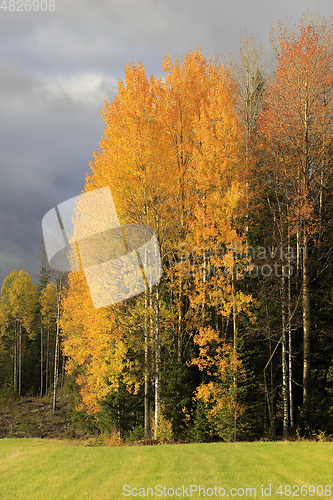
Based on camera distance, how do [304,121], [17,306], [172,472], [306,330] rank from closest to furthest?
[172,472], [306,330], [304,121], [17,306]

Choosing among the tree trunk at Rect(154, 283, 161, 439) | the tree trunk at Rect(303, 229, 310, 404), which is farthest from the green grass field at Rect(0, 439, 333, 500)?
the tree trunk at Rect(303, 229, 310, 404)

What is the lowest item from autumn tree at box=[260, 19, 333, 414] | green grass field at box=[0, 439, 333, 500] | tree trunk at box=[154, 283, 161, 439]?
green grass field at box=[0, 439, 333, 500]

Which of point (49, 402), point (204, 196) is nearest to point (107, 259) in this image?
point (204, 196)

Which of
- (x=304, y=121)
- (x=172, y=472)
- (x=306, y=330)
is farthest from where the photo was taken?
→ (x=304, y=121)

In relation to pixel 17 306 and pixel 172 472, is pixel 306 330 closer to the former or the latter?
pixel 172 472

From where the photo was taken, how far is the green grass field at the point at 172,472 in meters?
7.96

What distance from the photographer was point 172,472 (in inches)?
352

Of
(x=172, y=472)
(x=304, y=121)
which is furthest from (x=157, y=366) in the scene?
(x=304, y=121)

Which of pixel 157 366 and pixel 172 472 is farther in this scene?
pixel 157 366

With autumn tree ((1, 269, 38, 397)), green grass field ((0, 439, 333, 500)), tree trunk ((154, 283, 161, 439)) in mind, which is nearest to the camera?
green grass field ((0, 439, 333, 500))

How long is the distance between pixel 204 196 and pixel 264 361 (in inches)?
325

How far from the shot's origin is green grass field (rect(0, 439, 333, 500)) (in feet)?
26.1

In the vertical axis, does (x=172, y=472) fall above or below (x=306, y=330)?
below

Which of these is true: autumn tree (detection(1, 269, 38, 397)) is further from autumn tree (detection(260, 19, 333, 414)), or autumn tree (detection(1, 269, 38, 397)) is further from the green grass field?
autumn tree (detection(260, 19, 333, 414))
